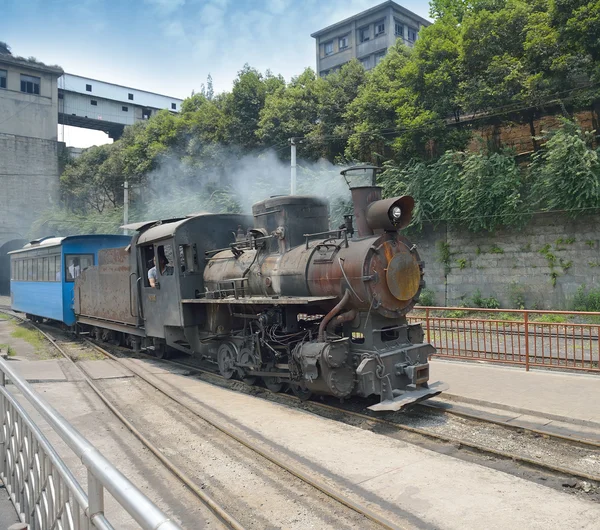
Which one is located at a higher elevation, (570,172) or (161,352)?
(570,172)

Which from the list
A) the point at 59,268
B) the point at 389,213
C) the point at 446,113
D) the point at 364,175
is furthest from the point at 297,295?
the point at 446,113

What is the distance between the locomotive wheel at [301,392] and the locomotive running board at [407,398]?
1.46 meters

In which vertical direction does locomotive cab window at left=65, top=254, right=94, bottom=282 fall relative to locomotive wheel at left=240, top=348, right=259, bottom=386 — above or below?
above

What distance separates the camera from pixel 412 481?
15.3 ft

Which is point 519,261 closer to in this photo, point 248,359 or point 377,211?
point 377,211

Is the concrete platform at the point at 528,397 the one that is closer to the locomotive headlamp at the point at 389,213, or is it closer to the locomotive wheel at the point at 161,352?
the locomotive headlamp at the point at 389,213

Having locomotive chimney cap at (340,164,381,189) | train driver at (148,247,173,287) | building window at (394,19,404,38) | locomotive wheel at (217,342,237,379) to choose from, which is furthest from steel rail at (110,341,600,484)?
building window at (394,19,404,38)

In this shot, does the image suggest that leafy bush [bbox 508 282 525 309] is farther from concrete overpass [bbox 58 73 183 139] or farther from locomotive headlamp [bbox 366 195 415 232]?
concrete overpass [bbox 58 73 183 139]

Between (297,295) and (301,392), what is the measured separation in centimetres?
150

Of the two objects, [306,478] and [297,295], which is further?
[297,295]

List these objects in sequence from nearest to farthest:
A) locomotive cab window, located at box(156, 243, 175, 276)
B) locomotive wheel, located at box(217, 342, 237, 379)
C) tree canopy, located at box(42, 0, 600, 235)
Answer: locomotive wheel, located at box(217, 342, 237, 379) → locomotive cab window, located at box(156, 243, 175, 276) → tree canopy, located at box(42, 0, 600, 235)

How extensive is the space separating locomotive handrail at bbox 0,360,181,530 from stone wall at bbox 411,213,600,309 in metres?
16.2

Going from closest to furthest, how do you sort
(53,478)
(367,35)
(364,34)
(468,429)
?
(53,478)
(468,429)
(367,35)
(364,34)

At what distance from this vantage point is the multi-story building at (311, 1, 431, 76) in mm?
46406
